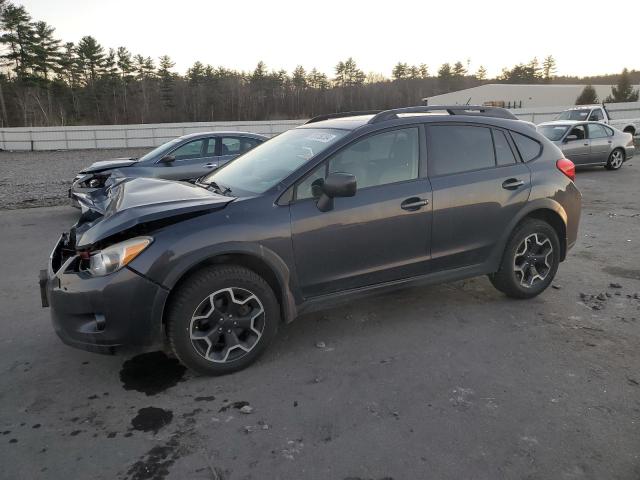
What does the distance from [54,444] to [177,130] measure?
1105 inches

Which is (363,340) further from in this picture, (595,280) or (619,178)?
(619,178)

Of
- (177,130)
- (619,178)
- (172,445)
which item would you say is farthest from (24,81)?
(172,445)

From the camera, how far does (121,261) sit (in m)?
3.08

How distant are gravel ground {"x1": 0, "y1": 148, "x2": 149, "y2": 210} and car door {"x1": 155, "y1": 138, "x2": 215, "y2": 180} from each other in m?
3.29

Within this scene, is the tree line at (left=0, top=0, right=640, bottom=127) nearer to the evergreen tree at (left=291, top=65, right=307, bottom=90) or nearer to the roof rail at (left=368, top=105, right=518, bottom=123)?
the evergreen tree at (left=291, top=65, right=307, bottom=90)

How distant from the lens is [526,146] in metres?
4.57

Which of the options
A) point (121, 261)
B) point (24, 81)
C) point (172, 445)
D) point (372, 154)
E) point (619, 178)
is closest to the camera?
point (172, 445)

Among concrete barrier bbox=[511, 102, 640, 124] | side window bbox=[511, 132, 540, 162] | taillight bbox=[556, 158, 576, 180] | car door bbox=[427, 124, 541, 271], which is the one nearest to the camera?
car door bbox=[427, 124, 541, 271]

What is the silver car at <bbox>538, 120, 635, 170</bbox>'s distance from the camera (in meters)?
13.9

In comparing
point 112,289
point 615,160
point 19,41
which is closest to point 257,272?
point 112,289

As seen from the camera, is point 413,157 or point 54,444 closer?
point 54,444

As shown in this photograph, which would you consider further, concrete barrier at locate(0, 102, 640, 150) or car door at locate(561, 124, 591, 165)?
concrete barrier at locate(0, 102, 640, 150)

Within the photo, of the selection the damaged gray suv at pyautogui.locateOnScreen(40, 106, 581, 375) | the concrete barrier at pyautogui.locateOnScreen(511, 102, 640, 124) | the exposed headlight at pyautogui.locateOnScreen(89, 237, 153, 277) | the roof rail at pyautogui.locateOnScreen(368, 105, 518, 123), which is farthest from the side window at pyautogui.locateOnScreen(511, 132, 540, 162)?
the concrete barrier at pyautogui.locateOnScreen(511, 102, 640, 124)

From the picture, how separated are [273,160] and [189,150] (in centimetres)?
560
